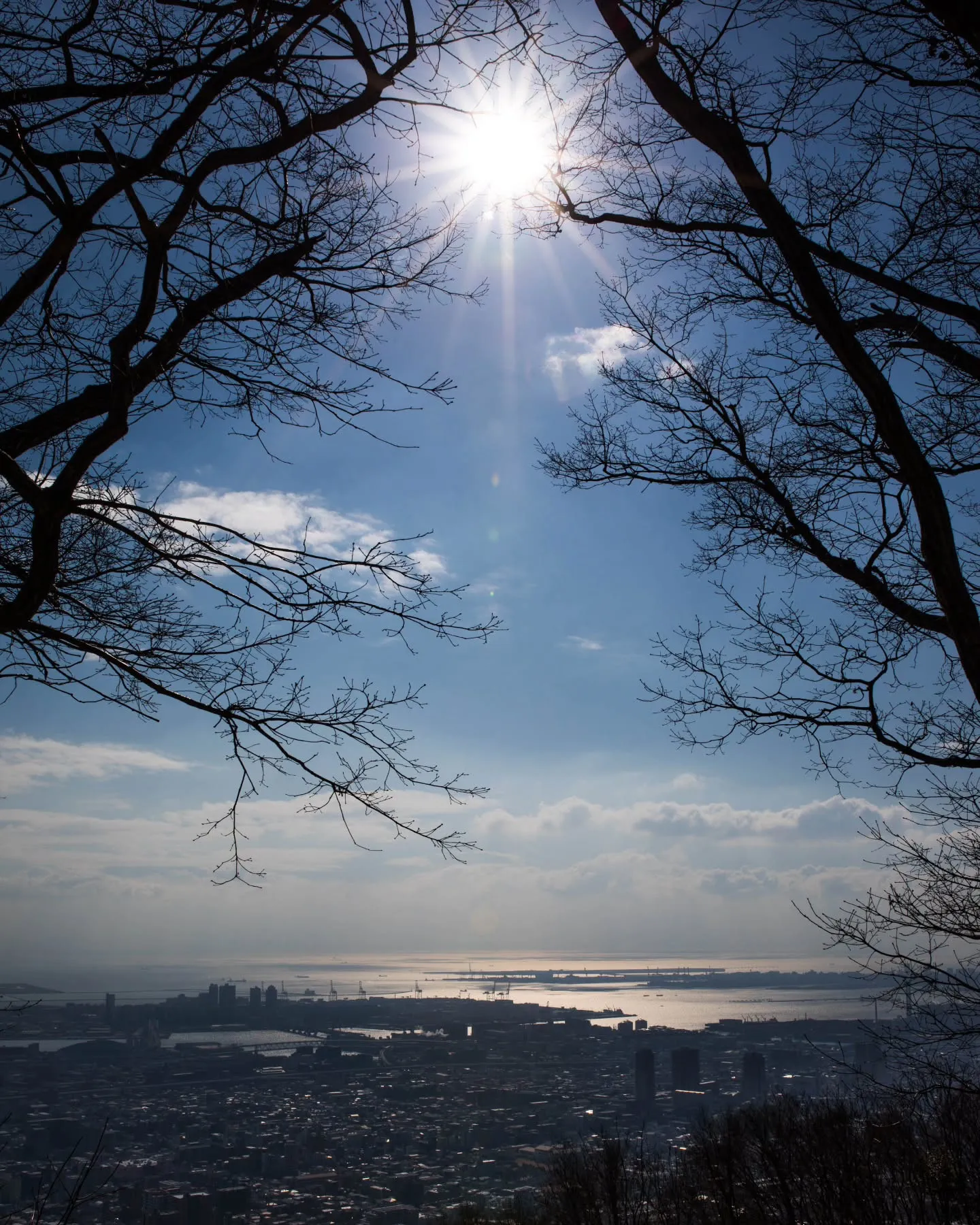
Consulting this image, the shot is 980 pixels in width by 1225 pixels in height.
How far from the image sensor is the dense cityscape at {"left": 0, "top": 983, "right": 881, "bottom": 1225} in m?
7.29

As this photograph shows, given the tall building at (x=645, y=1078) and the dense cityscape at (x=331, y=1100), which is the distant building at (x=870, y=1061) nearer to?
the dense cityscape at (x=331, y=1100)

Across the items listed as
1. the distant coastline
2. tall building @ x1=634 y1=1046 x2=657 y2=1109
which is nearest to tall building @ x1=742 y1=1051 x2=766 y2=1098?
tall building @ x1=634 y1=1046 x2=657 y2=1109

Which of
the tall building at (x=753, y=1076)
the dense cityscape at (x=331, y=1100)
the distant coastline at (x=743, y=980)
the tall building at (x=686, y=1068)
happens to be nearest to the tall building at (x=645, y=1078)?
the dense cityscape at (x=331, y=1100)

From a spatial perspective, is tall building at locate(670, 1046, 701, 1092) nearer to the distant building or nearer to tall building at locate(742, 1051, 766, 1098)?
tall building at locate(742, 1051, 766, 1098)

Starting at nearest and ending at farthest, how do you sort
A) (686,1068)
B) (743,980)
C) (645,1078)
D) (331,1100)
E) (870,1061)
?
(870,1061) → (645,1078) → (686,1068) → (331,1100) → (743,980)

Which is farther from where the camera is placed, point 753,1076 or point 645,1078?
point 645,1078

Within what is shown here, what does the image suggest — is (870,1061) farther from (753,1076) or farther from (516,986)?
(516,986)

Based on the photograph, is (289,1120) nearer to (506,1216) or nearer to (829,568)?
(506,1216)

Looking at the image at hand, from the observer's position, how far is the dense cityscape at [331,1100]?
23.9 feet

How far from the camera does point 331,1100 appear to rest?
15.1 meters

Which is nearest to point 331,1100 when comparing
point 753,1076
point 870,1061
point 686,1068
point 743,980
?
point 686,1068

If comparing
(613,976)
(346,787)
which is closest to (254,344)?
(346,787)

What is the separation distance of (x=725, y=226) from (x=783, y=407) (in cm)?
82

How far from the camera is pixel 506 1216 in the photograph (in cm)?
682
